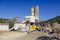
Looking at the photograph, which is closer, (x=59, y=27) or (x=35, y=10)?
(x=59, y=27)

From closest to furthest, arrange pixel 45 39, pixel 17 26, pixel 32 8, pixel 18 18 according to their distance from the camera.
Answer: pixel 45 39 → pixel 17 26 → pixel 18 18 → pixel 32 8

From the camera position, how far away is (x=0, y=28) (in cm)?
4225

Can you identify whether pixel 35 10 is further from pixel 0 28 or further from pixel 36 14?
pixel 0 28

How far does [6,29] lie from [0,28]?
168cm

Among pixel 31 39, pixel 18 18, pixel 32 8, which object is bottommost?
pixel 31 39

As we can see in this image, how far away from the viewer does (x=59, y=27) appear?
27.3 metres

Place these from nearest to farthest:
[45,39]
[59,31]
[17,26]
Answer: [45,39], [59,31], [17,26]

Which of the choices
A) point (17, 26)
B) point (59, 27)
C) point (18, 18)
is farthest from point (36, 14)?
point (59, 27)

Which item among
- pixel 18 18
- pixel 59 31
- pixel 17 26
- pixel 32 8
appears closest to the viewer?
pixel 59 31

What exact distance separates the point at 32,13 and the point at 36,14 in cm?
273

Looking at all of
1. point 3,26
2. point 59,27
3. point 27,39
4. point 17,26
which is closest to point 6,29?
point 3,26

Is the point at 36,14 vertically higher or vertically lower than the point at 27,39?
higher

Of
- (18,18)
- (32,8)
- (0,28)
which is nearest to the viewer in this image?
(0,28)

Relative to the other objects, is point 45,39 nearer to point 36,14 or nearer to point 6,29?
point 6,29
